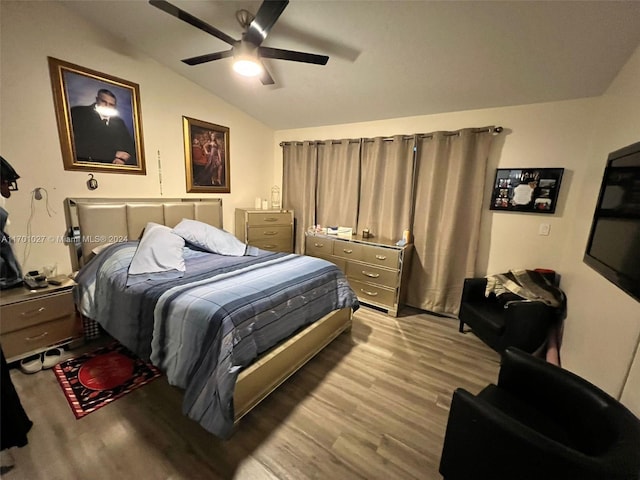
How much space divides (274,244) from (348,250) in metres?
1.26

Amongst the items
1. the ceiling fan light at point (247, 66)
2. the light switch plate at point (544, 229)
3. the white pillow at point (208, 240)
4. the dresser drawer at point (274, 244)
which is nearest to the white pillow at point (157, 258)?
the white pillow at point (208, 240)

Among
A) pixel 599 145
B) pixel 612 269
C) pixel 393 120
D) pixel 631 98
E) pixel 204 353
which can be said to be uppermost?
pixel 393 120

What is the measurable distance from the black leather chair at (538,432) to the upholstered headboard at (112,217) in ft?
10.6

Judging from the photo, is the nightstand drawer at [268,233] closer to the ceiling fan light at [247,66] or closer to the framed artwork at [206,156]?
the framed artwork at [206,156]

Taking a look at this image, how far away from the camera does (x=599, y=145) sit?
84.4 inches

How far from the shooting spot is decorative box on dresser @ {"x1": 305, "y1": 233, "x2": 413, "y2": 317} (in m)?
3.03

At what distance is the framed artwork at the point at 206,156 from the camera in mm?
3287

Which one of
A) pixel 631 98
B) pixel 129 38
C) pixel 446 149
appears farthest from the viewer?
pixel 446 149

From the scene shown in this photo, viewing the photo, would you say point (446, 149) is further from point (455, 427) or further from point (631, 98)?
point (455, 427)

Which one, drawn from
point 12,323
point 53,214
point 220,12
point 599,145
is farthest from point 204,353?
point 599,145

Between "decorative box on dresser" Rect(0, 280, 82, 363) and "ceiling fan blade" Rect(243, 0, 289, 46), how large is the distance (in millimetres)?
2511

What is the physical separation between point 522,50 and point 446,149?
1107 mm

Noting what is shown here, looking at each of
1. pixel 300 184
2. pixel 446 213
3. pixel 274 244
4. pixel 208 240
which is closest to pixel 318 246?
pixel 274 244

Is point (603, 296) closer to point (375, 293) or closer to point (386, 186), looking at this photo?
Answer: point (375, 293)
